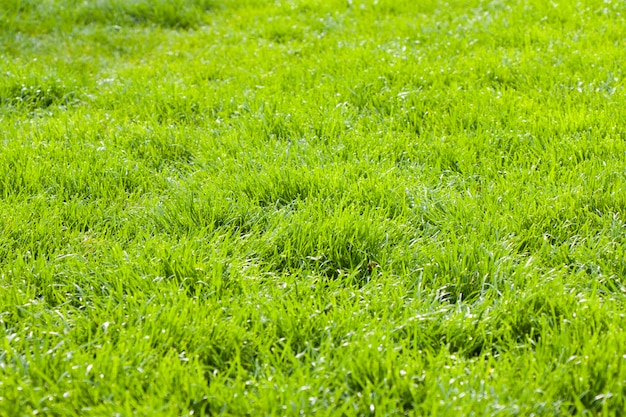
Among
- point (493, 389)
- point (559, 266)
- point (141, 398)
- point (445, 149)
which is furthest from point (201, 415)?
point (445, 149)

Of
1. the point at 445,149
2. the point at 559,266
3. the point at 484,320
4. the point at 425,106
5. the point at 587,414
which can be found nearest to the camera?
the point at 587,414

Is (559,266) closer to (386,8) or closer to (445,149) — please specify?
(445,149)

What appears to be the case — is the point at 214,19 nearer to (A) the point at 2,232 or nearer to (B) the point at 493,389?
(A) the point at 2,232

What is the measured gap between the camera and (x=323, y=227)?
3305 mm

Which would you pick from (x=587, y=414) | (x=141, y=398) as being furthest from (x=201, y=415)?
(x=587, y=414)

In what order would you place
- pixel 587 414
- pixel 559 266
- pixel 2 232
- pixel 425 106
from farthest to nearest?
pixel 425 106, pixel 2 232, pixel 559 266, pixel 587 414

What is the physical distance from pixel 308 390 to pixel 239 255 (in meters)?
1.02

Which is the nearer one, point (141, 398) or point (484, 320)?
point (141, 398)

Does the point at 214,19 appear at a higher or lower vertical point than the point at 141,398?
higher

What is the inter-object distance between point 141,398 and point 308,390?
590 mm

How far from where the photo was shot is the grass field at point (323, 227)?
7.91 ft

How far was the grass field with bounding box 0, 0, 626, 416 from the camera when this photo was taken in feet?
7.91

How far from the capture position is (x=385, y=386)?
7.69 feet

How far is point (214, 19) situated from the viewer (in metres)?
7.42
